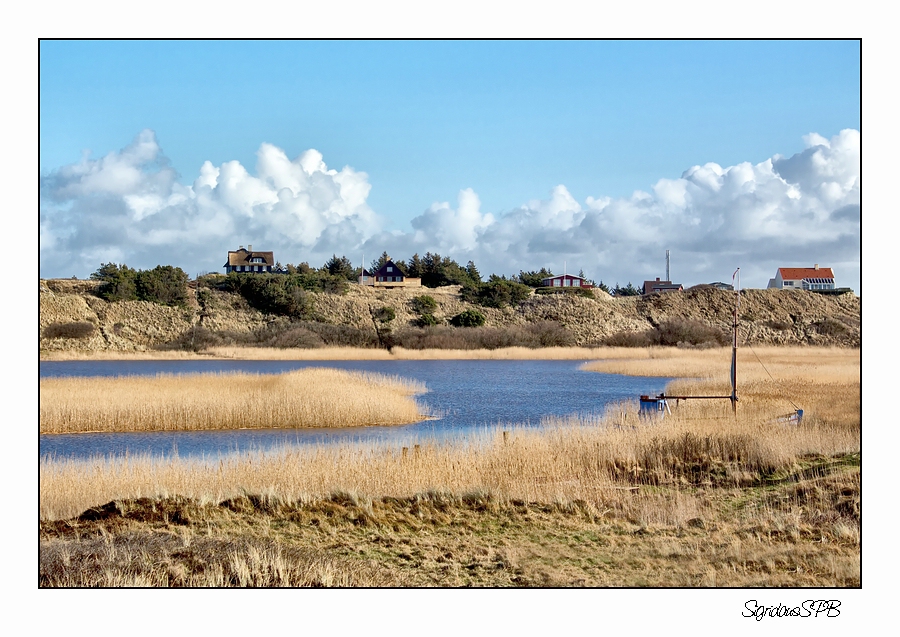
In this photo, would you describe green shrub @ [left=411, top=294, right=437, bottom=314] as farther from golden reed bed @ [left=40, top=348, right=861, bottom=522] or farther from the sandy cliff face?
golden reed bed @ [left=40, top=348, right=861, bottom=522]

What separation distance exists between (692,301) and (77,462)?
8209cm

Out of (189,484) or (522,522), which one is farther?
(189,484)

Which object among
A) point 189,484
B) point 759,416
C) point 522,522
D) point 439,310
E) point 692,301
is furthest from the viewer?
point 692,301

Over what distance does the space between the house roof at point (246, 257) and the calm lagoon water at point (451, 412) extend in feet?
184

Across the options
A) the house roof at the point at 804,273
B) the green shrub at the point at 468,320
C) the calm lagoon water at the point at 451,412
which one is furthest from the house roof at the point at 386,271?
the calm lagoon water at the point at 451,412

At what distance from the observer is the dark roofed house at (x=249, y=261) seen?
320ft

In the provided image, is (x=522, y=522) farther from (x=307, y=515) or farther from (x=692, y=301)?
(x=692, y=301)

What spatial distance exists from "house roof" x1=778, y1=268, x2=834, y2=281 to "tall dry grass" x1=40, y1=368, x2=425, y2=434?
3123 inches

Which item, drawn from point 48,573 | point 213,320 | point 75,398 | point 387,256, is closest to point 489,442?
point 48,573

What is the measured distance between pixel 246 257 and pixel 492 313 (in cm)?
3380

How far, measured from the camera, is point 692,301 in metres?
90.8

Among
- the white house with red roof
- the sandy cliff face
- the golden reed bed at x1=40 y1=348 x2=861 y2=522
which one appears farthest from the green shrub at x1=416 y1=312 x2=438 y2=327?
the golden reed bed at x1=40 y1=348 x2=861 y2=522

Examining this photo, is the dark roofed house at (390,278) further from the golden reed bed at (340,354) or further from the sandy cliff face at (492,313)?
the golden reed bed at (340,354)

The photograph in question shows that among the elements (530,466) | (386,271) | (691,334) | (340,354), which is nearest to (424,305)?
(386,271)
